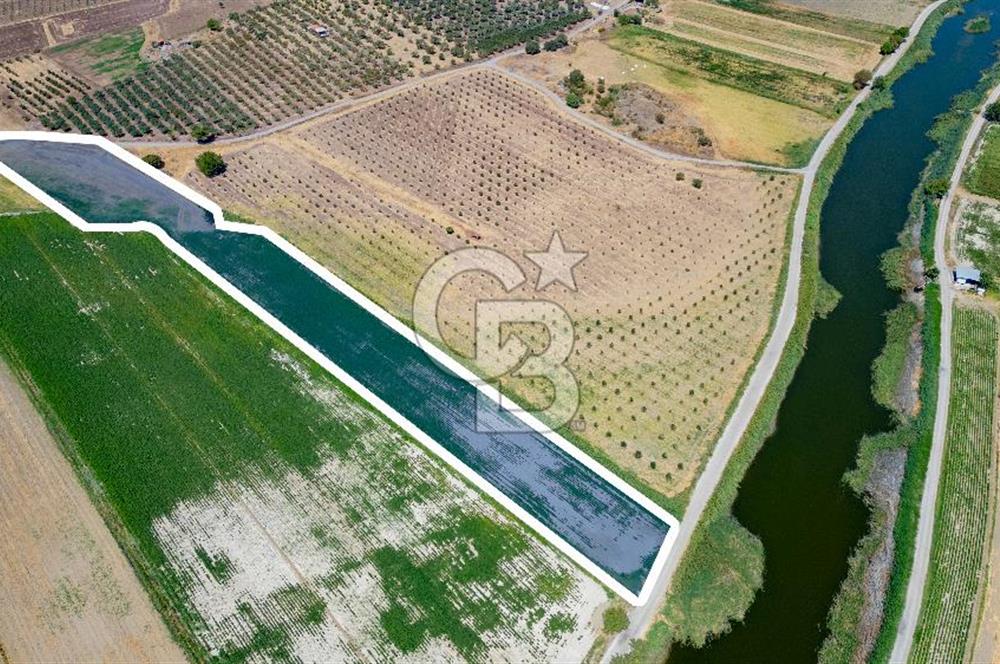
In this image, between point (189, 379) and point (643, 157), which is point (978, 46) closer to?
point (643, 157)

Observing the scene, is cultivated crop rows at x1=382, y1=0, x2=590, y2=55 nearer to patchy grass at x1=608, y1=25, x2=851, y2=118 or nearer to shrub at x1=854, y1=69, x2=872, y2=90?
patchy grass at x1=608, y1=25, x2=851, y2=118

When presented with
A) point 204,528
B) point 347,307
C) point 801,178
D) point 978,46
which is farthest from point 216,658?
point 978,46

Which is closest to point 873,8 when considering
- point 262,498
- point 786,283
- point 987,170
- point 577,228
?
point 987,170

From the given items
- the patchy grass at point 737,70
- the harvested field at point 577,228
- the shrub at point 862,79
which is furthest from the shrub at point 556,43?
the shrub at point 862,79

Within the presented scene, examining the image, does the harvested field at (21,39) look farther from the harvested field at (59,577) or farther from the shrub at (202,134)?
the harvested field at (59,577)

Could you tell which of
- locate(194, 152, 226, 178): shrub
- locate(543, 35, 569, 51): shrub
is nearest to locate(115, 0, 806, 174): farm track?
locate(543, 35, 569, 51): shrub

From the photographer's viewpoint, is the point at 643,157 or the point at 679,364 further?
the point at 643,157
